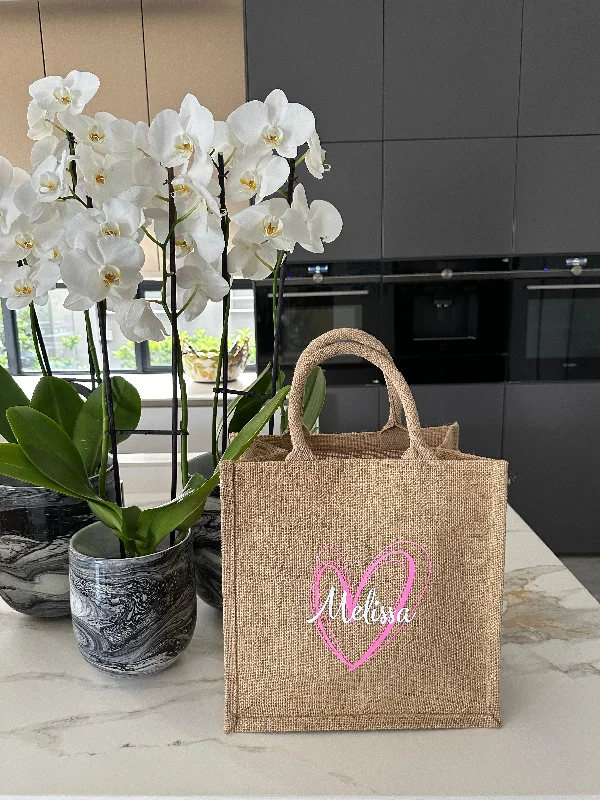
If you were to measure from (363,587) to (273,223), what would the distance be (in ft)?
1.22

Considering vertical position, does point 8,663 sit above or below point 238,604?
below

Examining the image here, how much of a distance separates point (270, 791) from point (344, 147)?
2234mm

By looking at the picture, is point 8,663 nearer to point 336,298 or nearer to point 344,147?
point 336,298

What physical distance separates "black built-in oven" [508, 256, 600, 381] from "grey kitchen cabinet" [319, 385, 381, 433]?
0.56 metres

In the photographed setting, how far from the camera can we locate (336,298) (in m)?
2.49

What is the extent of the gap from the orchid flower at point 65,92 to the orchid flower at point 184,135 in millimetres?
117

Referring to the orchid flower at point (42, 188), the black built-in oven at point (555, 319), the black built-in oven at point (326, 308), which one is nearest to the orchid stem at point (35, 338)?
the orchid flower at point (42, 188)

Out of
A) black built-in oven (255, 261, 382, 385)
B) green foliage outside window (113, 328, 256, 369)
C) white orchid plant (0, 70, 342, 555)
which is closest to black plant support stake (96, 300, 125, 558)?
white orchid plant (0, 70, 342, 555)

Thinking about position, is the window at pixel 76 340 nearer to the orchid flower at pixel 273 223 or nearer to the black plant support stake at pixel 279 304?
the black plant support stake at pixel 279 304

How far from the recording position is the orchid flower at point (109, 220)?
56 cm

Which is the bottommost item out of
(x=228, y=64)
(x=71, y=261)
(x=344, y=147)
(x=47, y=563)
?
(x=47, y=563)

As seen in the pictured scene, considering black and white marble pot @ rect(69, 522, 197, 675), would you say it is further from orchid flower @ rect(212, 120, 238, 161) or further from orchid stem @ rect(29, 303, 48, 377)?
orchid flower @ rect(212, 120, 238, 161)

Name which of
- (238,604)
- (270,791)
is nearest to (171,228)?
(238,604)

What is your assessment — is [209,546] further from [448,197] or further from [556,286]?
[556,286]
